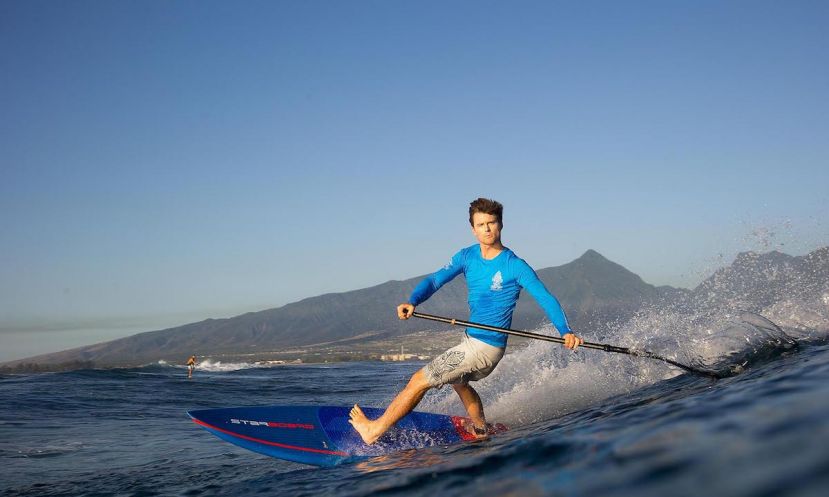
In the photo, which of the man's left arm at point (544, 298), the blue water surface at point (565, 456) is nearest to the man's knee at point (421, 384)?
the blue water surface at point (565, 456)

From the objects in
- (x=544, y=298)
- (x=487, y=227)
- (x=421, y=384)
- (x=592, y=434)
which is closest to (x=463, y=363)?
(x=421, y=384)

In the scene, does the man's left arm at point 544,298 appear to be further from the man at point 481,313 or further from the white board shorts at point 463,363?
the white board shorts at point 463,363

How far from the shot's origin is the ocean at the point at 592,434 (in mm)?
2516

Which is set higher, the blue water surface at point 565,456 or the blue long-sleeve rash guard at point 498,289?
the blue long-sleeve rash guard at point 498,289

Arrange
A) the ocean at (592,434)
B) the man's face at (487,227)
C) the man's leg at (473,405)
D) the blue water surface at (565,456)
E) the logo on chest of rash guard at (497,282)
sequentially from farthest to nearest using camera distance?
the man's leg at (473,405) → the logo on chest of rash guard at (497,282) → the man's face at (487,227) → the ocean at (592,434) → the blue water surface at (565,456)

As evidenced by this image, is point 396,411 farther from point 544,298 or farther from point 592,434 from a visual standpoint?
point 592,434

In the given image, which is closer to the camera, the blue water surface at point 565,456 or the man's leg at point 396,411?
the blue water surface at point 565,456

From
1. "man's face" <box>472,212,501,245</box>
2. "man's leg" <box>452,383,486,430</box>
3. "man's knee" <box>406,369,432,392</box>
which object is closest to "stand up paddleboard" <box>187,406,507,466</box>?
"man's leg" <box>452,383,486,430</box>

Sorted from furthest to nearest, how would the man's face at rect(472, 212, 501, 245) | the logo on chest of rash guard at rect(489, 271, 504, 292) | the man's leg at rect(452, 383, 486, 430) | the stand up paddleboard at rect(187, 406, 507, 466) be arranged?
1. the man's leg at rect(452, 383, 486, 430)
2. the stand up paddleboard at rect(187, 406, 507, 466)
3. the logo on chest of rash guard at rect(489, 271, 504, 292)
4. the man's face at rect(472, 212, 501, 245)

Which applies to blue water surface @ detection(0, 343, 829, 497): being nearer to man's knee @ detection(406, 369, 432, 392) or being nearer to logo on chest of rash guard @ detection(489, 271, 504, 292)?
man's knee @ detection(406, 369, 432, 392)

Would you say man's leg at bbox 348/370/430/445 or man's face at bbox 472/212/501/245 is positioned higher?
man's face at bbox 472/212/501/245

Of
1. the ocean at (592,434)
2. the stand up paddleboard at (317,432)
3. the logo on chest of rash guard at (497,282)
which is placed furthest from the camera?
the stand up paddleboard at (317,432)

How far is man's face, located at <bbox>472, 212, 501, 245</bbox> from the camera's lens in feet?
22.2

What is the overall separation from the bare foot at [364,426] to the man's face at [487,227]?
267 centimetres
